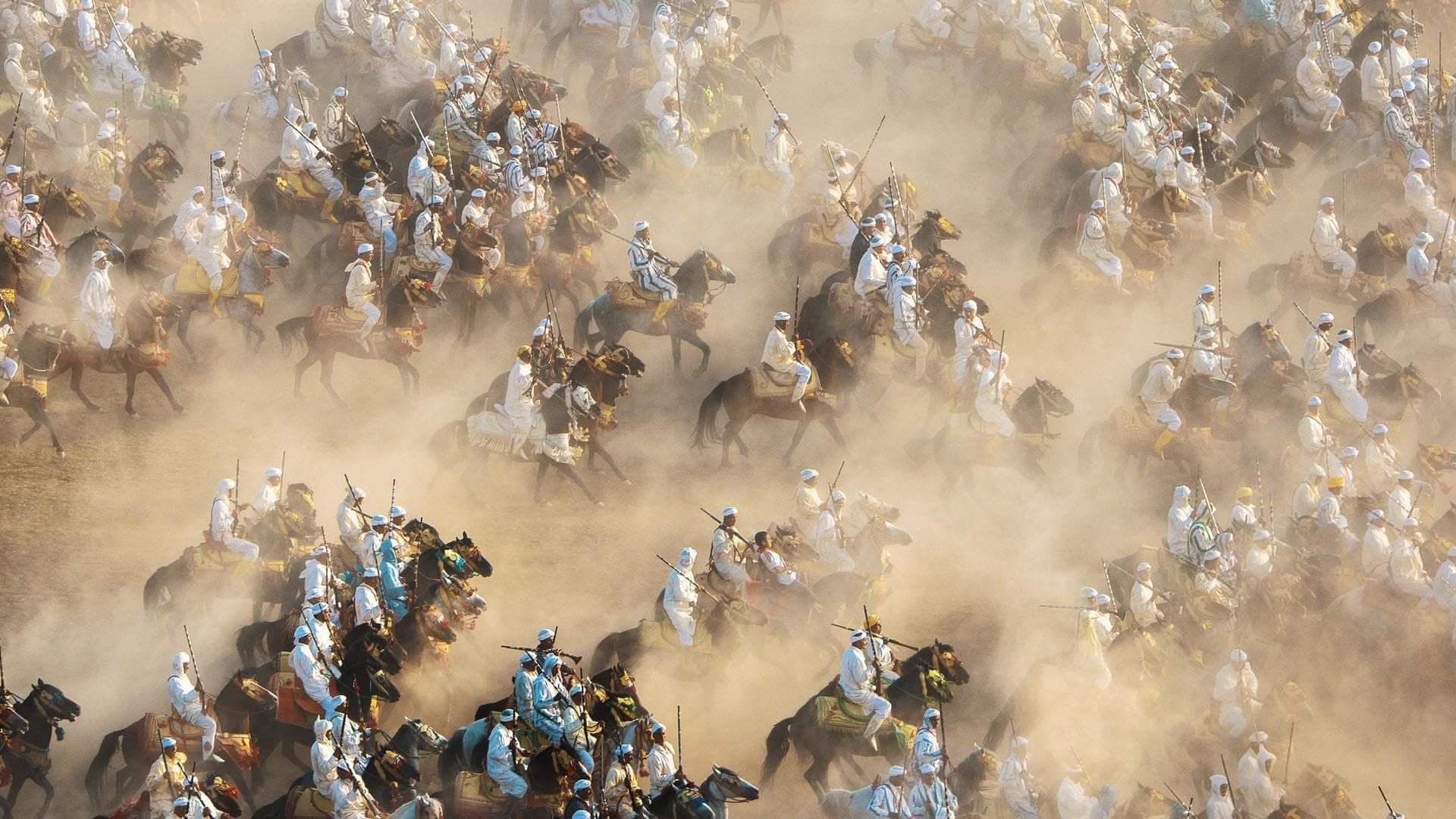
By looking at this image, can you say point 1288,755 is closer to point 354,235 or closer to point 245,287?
point 354,235

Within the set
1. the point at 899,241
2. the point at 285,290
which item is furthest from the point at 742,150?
the point at 285,290

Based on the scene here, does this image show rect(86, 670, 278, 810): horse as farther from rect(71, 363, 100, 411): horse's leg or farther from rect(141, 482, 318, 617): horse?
rect(71, 363, 100, 411): horse's leg

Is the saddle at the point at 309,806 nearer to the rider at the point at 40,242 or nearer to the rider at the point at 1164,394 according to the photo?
the rider at the point at 40,242

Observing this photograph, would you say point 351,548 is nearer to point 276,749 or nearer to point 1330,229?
point 276,749

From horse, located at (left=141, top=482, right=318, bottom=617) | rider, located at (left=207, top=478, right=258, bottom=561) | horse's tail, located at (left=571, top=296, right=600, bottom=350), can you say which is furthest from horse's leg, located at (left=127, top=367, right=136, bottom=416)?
horse's tail, located at (left=571, top=296, right=600, bottom=350)

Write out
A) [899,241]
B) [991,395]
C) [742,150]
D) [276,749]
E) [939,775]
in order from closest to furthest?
[939,775]
[276,749]
[991,395]
[899,241]
[742,150]

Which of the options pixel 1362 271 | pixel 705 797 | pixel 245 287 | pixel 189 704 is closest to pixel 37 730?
pixel 189 704

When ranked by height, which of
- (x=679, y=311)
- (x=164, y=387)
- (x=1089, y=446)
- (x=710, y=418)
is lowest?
(x=1089, y=446)
